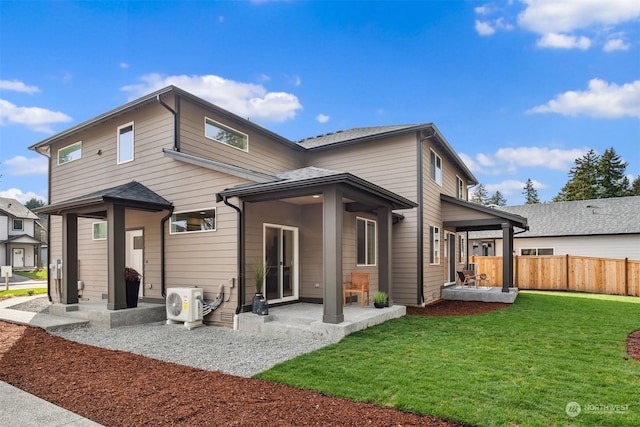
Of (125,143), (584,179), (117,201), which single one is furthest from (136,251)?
(584,179)

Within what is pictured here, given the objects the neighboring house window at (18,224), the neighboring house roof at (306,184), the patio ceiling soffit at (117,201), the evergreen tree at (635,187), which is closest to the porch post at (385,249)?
the neighboring house roof at (306,184)

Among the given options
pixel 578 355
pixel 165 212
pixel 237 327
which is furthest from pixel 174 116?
pixel 578 355

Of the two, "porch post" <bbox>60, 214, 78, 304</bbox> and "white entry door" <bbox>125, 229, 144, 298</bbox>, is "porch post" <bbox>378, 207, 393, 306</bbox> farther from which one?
"porch post" <bbox>60, 214, 78, 304</bbox>

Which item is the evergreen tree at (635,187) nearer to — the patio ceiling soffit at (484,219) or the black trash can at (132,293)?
the patio ceiling soffit at (484,219)

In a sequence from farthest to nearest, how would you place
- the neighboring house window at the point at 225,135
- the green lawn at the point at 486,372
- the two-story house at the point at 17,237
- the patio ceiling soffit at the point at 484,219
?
the two-story house at the point at 17,237 < the patio ceiling soffit at the point at 484,219 < the neighboring house window at the point at 225,135 < the green lawn at the point at 486,372

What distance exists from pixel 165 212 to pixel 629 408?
8997mm

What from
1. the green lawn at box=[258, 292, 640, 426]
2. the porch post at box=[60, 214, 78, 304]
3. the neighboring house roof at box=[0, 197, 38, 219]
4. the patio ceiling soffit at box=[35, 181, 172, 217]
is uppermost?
the neighboring house roof at box=[0, 197, 38, 219]

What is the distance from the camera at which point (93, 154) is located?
35.7 feet

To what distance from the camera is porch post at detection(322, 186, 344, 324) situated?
6.55 meters

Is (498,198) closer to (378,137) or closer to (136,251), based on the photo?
(378,137)

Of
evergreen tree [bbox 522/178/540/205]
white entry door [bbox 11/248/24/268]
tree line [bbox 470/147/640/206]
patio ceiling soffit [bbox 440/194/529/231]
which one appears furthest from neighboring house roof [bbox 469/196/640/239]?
evergreen tree [bbox 522/178/540/205]

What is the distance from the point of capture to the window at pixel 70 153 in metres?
11.4

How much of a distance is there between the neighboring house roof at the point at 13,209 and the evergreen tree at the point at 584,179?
5272cm

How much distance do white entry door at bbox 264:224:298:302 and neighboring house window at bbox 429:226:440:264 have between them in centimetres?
473
